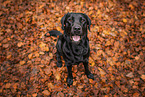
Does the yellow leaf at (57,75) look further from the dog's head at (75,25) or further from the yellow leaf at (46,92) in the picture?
the dog's head at (75,25)

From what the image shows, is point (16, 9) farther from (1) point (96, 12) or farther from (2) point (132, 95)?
(2) point (132, 95)

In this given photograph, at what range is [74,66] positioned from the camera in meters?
2.57

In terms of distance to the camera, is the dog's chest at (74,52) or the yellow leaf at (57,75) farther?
the yellow leaf at (57,75)

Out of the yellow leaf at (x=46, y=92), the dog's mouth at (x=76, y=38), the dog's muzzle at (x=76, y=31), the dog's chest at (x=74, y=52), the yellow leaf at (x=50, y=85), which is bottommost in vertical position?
the yellow leaf at (x=46, y=92)

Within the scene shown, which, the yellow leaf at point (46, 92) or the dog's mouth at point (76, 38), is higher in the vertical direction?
the dog's mouth at point (76, 38)

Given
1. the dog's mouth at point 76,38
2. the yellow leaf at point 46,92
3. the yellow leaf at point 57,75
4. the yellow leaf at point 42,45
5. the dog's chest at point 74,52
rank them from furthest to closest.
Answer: the yellow leaf at point 42,45 → the yellow leaf at point 57,75 → the yellow leaf at point 46,92 → the dog's chest at point 74,52 → the dog's mouth at point 76,38

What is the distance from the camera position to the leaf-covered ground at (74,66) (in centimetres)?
231

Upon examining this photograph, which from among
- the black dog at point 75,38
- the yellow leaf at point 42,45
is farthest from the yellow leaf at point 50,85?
the yellow leaf at point 42,45

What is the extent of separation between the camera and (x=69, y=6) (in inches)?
139

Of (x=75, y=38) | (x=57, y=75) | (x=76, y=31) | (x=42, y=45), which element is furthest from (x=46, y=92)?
(x=76, y=31)

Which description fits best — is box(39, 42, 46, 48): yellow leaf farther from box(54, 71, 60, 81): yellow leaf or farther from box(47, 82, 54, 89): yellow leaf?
box(47, 82, 54, 89): yellow leaf

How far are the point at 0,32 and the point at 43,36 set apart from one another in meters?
1.35

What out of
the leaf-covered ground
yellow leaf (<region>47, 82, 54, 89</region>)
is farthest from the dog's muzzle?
yellow leaf (<region>47, 82, 54, 89</region>)

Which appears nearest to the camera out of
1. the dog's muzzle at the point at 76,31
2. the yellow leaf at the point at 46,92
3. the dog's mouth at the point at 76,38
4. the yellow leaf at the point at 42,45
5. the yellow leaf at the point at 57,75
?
the dog's muzzle at the point at 76,31
